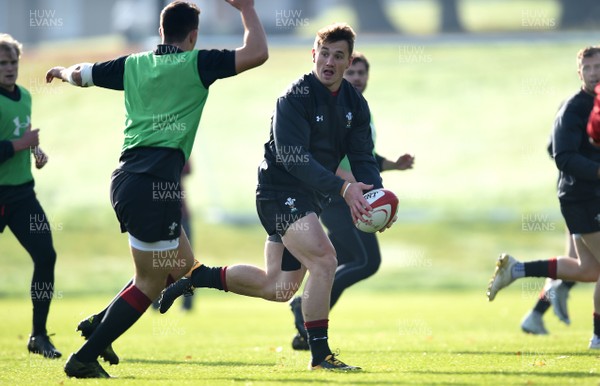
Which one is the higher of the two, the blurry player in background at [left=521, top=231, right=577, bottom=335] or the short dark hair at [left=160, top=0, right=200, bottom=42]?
the short dark hair at [left=160, top=0, right=200, bottom=42]

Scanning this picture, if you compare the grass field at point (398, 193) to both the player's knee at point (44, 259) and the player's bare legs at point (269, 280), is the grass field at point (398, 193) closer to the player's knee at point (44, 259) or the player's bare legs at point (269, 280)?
the player's knee at point (44, 259)

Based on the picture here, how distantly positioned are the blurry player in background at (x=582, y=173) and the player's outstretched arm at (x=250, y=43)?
3151mm

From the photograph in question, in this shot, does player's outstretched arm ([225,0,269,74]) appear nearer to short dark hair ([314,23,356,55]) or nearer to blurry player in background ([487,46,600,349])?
short dark hair ([314,23,356,55])

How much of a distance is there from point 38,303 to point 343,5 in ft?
94.2

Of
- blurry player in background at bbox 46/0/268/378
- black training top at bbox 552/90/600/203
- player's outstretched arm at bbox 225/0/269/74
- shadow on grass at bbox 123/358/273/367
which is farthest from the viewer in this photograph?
black training top at bbox 552/90/600/203

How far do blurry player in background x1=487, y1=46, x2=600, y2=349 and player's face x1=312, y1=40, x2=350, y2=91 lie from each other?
7.42 feet

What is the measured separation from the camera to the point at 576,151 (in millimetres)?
8516

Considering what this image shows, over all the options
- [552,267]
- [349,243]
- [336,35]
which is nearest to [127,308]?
[336,35]

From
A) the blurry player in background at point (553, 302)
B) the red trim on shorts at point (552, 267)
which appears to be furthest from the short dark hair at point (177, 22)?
the blurry player in background at point (553, 302)

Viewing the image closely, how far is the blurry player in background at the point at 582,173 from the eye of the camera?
8508 mm

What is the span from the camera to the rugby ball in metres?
7.13

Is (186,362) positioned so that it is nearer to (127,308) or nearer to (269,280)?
(269,280)

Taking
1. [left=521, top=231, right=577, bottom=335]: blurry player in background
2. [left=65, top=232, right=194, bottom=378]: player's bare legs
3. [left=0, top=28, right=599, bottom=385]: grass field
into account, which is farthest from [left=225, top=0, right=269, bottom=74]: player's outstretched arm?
[left=521, top=231, right=577, bottom=335]: blurry player in background

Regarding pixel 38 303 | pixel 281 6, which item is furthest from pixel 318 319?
pixel 281 6
